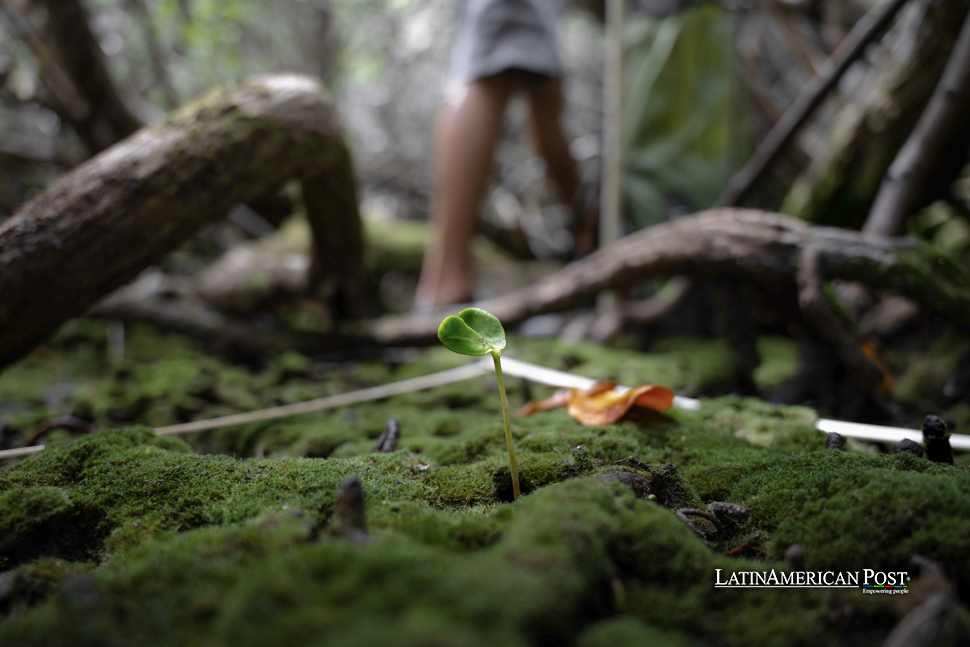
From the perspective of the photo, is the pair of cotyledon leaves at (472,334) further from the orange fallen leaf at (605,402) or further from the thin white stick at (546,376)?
the thin white stick at (546,376)

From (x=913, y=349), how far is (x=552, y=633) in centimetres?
264

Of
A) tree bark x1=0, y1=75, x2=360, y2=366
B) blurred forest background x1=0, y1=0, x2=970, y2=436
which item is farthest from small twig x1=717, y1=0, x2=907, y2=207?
tree bark x1=0, y1=75, x2=360, y2=366

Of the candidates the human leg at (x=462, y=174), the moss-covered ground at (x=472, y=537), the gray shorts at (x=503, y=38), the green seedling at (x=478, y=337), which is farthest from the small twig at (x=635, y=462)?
the gray shorts at (x=503, y=38)

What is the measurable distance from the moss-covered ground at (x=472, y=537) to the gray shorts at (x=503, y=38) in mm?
2352

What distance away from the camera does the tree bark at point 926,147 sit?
2.14 meters

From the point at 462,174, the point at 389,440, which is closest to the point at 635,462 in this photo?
the point at 389,440

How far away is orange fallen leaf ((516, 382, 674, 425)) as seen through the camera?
1.50 meters

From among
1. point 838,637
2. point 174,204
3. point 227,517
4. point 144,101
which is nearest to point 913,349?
point 838,637

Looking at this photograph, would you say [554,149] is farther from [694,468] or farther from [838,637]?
[838,637]

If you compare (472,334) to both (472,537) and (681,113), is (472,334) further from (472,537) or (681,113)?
(681,113)

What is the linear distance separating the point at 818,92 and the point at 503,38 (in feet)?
5.60

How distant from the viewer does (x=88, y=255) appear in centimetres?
171

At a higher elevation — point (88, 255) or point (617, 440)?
point (88, 255)

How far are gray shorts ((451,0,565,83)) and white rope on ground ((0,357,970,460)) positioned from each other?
1.82 metres
